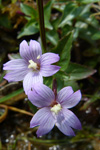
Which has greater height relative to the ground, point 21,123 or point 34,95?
point 34,95

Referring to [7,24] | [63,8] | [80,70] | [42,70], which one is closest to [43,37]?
[42,70]

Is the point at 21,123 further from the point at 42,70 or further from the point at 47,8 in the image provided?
the point at 47,8

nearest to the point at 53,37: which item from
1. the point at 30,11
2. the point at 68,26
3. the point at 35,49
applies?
the point at 68,26

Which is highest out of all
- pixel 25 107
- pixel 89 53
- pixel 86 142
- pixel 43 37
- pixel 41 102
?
pixel 43 37

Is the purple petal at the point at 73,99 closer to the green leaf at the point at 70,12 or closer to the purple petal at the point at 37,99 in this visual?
the purple petal at the point at 37,99

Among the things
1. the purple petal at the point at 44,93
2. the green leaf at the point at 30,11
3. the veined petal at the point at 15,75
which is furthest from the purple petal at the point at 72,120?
the green leaf at the point at 30,11

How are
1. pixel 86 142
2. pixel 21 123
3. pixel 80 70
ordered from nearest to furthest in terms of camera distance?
pixel 80 70 → pixel 86 142 → pixel 21 123

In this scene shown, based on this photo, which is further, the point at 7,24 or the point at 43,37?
the point at 7,24
